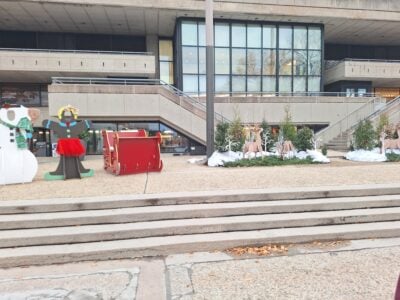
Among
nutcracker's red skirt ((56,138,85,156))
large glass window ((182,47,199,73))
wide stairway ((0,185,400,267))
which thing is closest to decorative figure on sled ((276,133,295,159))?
wide stairway ((0,185,400,267))

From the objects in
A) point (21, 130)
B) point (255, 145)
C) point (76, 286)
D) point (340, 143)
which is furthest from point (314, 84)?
point (76, 286)

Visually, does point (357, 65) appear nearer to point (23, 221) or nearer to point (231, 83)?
point (231, 83)

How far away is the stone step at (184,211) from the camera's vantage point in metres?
5.31

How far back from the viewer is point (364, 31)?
25.8 m

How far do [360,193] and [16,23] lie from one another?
998 inches

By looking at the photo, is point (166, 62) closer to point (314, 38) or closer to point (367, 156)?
point (314, 38)

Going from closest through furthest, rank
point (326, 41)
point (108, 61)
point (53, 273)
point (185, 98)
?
point (53, 273), point (185, 98), point (108, 61), point (326, 41)

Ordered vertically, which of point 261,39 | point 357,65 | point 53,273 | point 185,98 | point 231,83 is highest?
point 261,39

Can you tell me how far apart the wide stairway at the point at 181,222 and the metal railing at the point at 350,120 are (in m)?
14.4

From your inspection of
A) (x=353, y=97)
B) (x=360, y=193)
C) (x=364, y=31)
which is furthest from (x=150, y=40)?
(x=360, y=193)

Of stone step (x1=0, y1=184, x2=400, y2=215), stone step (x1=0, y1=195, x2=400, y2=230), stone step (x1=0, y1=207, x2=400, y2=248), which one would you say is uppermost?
stone step (x1=0, y1=184, x2=400, y2=215)

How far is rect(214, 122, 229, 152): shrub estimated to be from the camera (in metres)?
12.8

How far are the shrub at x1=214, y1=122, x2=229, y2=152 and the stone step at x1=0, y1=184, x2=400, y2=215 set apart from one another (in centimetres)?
618

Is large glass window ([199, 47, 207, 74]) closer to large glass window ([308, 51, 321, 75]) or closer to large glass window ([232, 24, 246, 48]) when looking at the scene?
large glass window ([232, 24, 246, 48])
